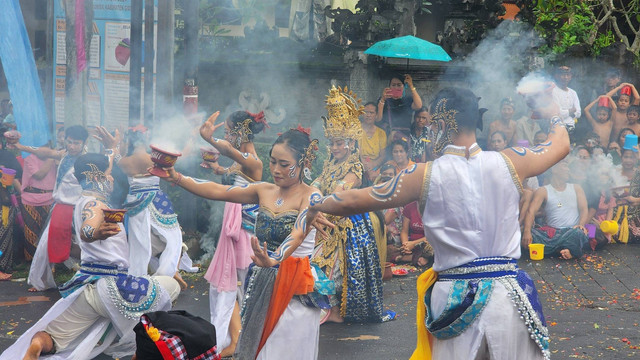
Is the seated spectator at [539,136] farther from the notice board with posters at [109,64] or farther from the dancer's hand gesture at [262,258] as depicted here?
the dancer's hand gesture at [262,258]

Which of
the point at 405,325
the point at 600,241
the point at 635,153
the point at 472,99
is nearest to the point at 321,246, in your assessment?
the point at 405,325

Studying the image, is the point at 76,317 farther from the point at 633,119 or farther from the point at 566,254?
the point at 633,119

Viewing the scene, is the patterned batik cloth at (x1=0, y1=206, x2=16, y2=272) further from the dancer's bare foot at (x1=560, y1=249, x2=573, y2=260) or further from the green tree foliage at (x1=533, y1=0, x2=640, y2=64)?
the green tree foliage at (x1=533, y1=0, x2=640, y2=64)

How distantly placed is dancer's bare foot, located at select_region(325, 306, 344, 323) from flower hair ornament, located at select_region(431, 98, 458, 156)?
11.1ft

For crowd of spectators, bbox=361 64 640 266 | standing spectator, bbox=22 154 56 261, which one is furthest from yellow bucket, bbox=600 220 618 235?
standing spectator, bbox=22 154 56 261

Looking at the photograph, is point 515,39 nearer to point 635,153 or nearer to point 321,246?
point 635,153

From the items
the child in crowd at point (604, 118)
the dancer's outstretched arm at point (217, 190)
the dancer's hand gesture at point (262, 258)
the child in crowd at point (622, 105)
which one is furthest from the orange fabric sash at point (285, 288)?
the child in crowd at point (622, 105)

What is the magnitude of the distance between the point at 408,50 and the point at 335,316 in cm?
385

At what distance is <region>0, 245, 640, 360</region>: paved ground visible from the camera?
262 inches

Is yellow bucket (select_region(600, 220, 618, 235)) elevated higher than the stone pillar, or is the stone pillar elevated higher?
the stone pillar

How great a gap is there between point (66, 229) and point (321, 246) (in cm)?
280

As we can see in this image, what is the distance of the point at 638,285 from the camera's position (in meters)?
8.39

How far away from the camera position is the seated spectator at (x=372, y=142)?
976 centimetres

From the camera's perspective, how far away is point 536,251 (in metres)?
9.29
